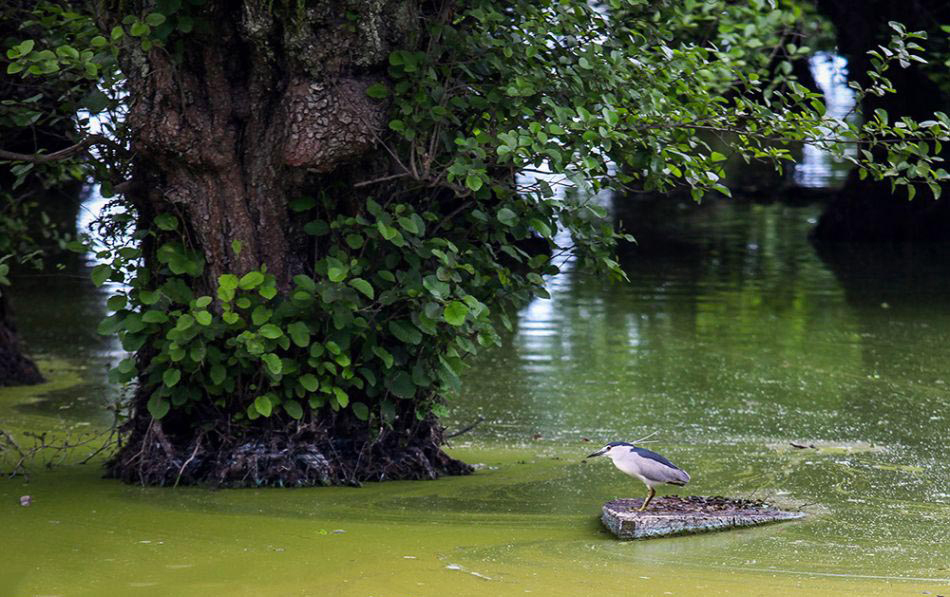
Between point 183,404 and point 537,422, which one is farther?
point 537,422

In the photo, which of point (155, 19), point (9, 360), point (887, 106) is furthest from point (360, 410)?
point (887, 106)

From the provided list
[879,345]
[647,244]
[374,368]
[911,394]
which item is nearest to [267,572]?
[374,368]

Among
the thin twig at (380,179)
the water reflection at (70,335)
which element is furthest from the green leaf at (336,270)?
the water reflection at (70,335)

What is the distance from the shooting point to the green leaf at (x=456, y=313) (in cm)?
574

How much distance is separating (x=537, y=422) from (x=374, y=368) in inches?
79.0

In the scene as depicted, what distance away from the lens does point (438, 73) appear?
6262 millimetres

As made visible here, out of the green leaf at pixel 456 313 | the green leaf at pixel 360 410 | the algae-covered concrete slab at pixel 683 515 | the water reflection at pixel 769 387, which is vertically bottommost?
the water reflection at pixel 769 387

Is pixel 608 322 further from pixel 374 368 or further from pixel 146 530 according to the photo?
pixel 146 530

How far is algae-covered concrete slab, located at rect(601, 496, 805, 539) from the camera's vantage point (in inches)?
207

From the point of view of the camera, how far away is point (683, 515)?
536cm

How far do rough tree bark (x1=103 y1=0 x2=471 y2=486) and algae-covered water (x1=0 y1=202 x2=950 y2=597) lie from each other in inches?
8.6

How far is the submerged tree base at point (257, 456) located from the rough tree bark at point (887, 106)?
33.1ft

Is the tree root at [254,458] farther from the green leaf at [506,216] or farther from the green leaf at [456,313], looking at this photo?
the green leaf at [506,216]

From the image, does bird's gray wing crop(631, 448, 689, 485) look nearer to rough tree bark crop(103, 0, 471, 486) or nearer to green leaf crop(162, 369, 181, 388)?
rough tree bark crop(103, 0, 471, 486)
